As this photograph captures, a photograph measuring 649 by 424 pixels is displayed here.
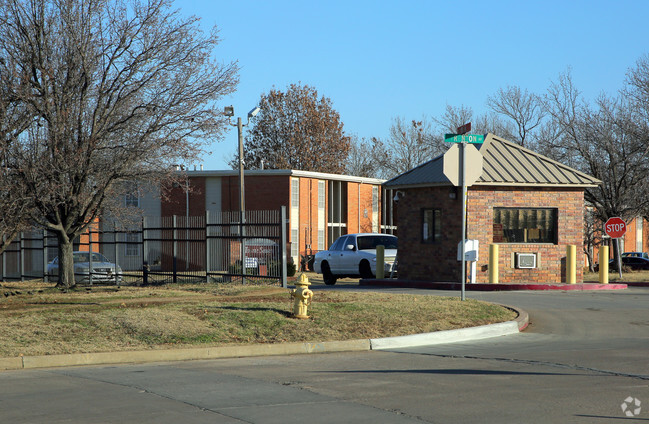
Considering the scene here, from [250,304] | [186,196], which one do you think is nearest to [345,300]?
[250,304]

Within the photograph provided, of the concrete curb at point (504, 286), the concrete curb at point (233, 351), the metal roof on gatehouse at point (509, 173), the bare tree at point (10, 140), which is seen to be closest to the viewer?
the concrete curb at point (233, 351)

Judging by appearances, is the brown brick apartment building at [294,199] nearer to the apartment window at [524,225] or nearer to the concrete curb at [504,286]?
the concrete curb at [504,286]

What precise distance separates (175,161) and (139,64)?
2.64 m

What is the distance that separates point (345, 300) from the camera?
1625 cm

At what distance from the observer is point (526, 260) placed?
25.1m

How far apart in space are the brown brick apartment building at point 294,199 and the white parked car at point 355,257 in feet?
42.0

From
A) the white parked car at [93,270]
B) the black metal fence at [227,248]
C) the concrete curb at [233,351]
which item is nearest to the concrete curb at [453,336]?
the concrete curb at [233,351]

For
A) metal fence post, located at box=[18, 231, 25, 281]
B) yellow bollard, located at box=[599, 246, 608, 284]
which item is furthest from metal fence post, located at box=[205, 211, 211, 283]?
yellow bollard, located at box=[599, 246, 608, 284]

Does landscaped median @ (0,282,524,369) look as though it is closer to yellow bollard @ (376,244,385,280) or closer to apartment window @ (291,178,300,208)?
Answer: yellow bollard @ (376,244,385,280)

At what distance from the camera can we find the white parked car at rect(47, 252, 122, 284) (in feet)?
83.5

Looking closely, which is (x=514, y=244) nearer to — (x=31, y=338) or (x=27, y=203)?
(x=27, y=203)

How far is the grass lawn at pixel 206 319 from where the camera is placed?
11883 mm

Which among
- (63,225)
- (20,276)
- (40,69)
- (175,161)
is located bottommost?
(20,276)

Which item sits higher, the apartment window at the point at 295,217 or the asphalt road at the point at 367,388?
the apartment window at the point at 295,217
